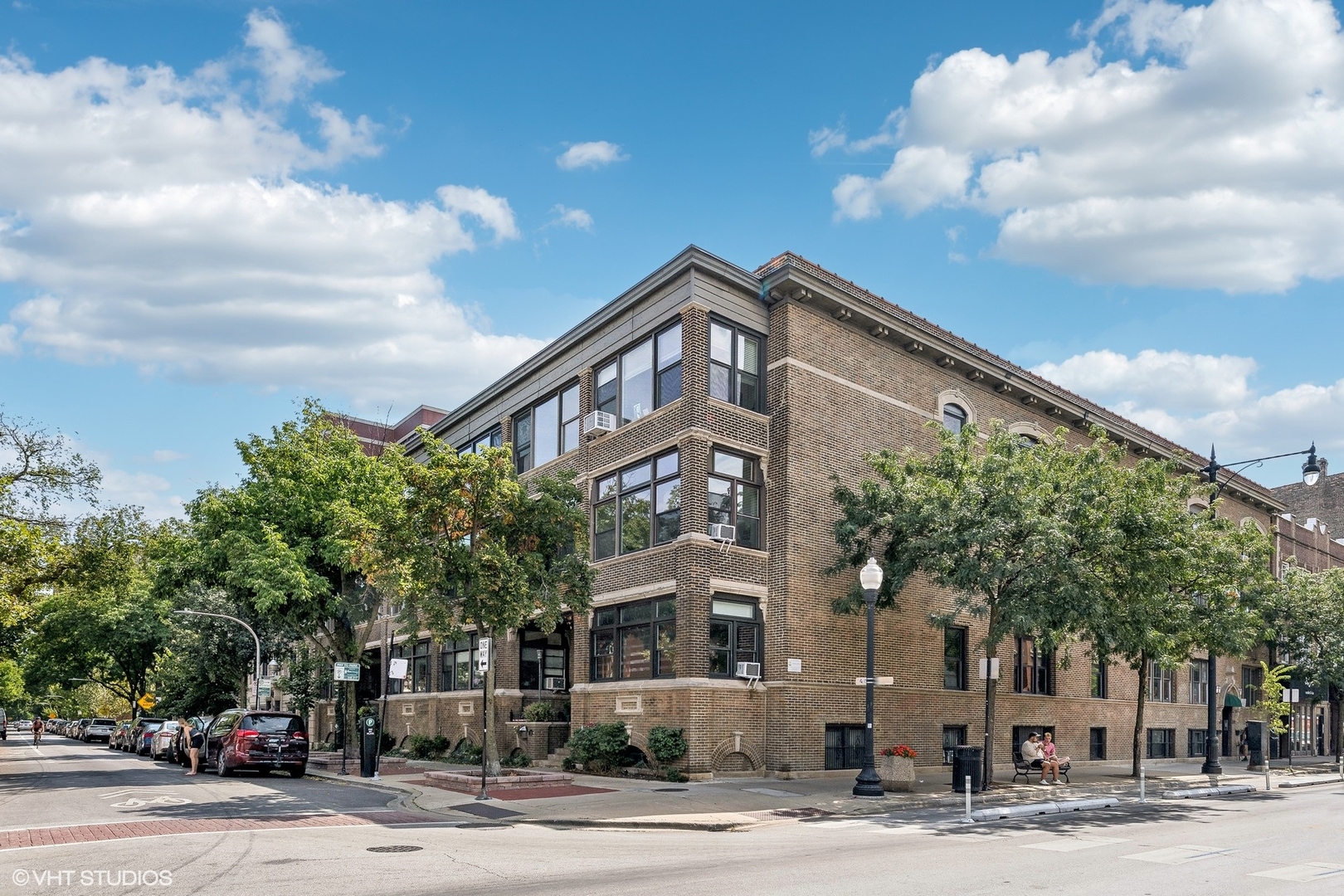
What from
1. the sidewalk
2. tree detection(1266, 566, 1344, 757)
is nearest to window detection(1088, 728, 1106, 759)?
the sidewalk

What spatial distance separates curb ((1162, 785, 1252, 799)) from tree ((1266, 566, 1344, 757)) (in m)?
14.2

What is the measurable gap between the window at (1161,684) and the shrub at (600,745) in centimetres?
2170

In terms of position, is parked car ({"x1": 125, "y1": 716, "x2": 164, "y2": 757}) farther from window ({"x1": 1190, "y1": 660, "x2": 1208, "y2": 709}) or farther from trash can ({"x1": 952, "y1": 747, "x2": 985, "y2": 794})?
window ({"x1": 1190, "y1": 660, "x2": 1208, "y2": 709})

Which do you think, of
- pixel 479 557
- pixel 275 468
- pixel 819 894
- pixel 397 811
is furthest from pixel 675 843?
pixel 275 468

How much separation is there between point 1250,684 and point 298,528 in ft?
124

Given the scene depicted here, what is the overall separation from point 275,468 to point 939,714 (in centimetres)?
2120

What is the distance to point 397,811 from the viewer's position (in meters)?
18.9

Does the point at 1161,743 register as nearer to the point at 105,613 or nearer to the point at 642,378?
the point at 642,378

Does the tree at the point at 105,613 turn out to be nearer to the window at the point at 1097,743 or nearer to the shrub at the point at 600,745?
the shrub at the point at 600,745

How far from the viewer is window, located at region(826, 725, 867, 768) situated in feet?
83.4

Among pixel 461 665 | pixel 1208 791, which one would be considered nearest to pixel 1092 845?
pixel 1208 791

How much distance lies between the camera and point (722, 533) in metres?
24.6

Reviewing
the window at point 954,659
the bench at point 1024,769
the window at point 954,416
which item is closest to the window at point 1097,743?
the window at point 954,659

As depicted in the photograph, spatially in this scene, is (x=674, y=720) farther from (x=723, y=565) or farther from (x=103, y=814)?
(x=103, y=814)
